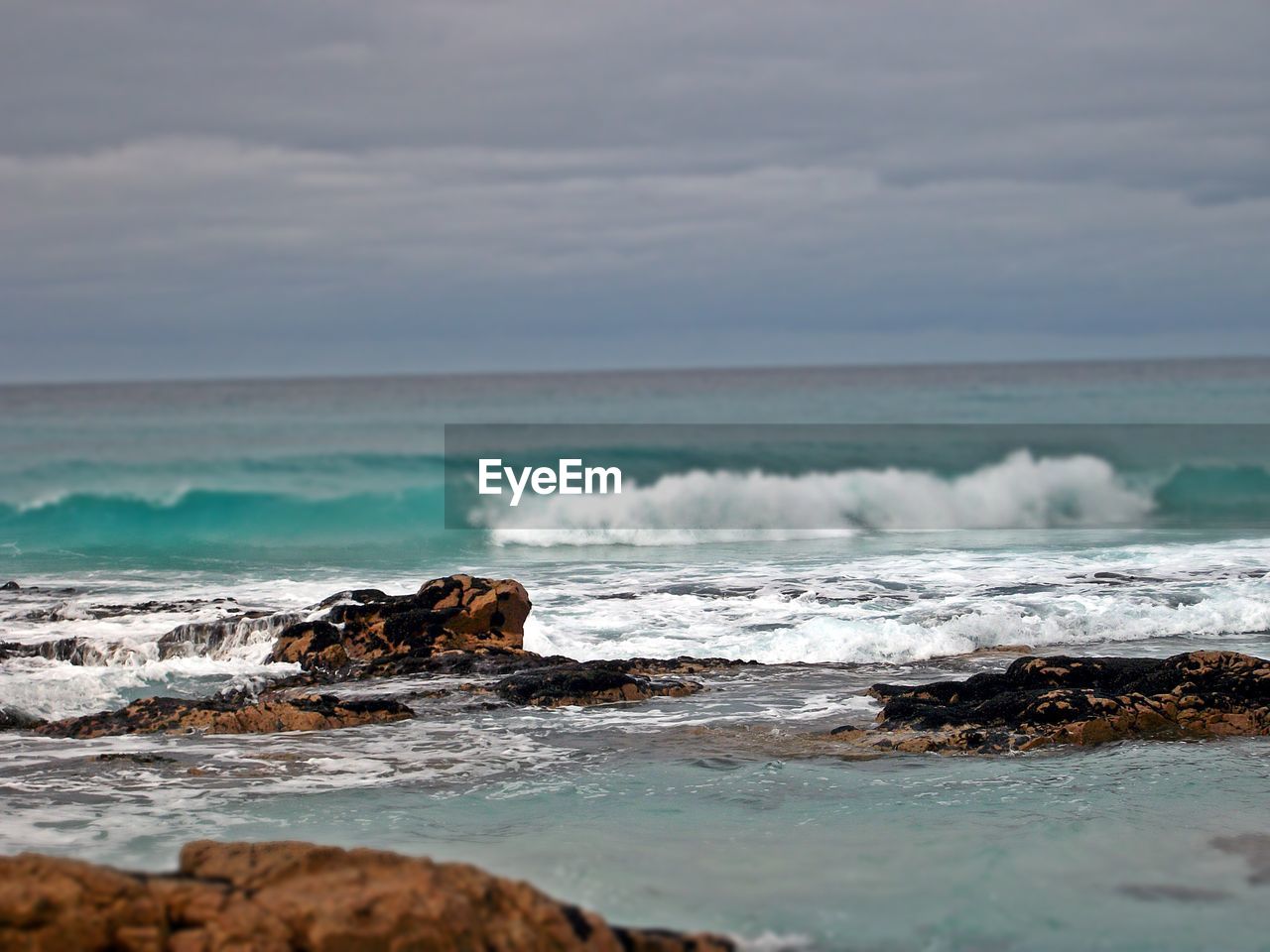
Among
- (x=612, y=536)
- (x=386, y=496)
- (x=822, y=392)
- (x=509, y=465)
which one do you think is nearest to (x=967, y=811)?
(x=612, y=536)

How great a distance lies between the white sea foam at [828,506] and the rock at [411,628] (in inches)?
514

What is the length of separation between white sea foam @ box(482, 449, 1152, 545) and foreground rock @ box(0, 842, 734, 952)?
22.4m

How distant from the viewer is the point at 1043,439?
4953 centimetres

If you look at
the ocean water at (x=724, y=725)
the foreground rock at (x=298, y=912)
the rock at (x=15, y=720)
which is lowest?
the rock at (x=15, y=720)

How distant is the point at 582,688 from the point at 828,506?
24.3m

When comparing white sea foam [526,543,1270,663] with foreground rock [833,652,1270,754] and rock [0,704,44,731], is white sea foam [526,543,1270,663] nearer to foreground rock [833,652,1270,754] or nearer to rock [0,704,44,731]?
foreground rock [833,652,1270,754]

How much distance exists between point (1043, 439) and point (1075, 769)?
142ft

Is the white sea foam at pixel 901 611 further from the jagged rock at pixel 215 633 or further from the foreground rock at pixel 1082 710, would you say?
the foreground rock at pixel 1082 710

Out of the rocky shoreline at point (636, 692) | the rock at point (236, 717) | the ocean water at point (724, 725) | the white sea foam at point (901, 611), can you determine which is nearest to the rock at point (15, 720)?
the rocky shoreline at point (636, 692)

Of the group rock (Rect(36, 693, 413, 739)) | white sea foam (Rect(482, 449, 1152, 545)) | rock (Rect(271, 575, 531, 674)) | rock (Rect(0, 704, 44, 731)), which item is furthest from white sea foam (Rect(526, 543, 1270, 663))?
white sea foam (Rect(482, 449, 1152, 545))

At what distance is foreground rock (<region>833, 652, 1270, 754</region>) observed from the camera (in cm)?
884

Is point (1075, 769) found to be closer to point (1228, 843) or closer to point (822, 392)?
point (1228, 843)

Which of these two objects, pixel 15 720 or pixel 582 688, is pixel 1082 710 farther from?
pixel 15 720

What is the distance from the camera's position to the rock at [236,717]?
964 centimetres
